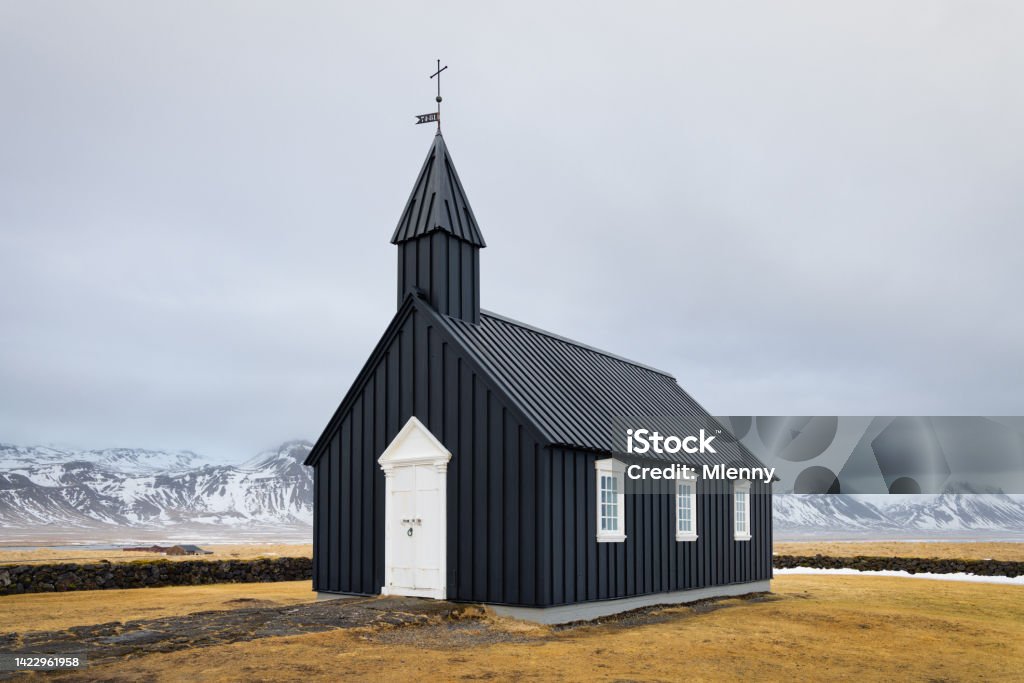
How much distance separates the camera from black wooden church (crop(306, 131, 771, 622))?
17.1 meters

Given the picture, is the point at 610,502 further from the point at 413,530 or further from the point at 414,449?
the point at 414,449

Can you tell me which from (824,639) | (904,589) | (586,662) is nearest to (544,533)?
(586,662)

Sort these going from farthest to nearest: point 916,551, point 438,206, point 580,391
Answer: point 916,551, point 580,391, point 438,206

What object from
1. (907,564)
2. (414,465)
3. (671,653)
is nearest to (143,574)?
(414,465)

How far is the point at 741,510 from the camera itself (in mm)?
25797

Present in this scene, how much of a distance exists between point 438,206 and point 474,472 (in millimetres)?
5980

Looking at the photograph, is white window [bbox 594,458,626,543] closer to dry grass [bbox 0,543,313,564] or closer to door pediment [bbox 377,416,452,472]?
door pediment [bbox 377,416,452,472]

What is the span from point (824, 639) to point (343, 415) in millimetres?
10947

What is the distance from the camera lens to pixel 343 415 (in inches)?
821

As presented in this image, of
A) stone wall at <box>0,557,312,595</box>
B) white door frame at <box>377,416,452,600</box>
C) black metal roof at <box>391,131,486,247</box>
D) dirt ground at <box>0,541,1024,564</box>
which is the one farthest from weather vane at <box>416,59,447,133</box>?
dirt ground at <box>0,541,1024,564</box>

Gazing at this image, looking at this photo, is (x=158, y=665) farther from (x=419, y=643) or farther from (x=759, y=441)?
(x=759, y=441)

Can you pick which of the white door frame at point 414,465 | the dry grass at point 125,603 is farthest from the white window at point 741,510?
the dry grass at point 125,603

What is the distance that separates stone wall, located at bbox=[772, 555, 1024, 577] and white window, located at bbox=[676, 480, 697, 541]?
Result: 18.1m

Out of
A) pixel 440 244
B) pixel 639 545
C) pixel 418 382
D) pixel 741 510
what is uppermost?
pixel 440 244
